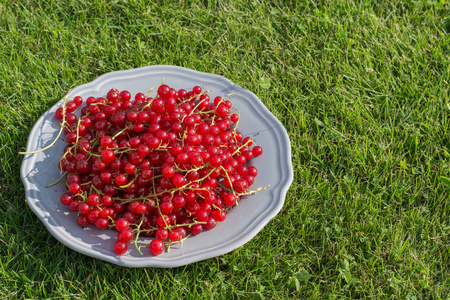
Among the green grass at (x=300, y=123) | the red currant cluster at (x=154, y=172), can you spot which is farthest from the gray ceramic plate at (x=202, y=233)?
the green grass at (x=300, y=123)

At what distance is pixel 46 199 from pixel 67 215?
4.5 inches

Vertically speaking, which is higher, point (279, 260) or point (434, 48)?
point (434, 48)

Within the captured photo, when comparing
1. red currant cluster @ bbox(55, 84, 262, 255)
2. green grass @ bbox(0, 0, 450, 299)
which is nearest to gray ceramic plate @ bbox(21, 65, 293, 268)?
red currant cluster @ bbox(55, 84, 262, 255)

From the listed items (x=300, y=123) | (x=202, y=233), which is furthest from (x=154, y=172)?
(x=300, y=123)

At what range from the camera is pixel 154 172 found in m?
1.80

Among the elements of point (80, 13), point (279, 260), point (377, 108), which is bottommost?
point (279, 260)

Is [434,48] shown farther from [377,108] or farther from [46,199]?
[46,199]

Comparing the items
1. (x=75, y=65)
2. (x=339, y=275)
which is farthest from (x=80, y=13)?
(x=339, y=275)

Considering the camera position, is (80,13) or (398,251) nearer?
(398,251)

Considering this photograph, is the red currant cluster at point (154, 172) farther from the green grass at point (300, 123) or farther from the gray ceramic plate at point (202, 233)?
the green grass at point (300, 123)

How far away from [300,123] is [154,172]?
92 cm

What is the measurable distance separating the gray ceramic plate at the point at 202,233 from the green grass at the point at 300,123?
178 millimetres

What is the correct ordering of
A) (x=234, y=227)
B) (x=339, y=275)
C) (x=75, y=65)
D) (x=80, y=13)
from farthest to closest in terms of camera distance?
(x=80, y=13), (x=75, y=65), (x=339, y=275), (x=234, y=227)

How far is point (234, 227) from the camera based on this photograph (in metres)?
1.75
